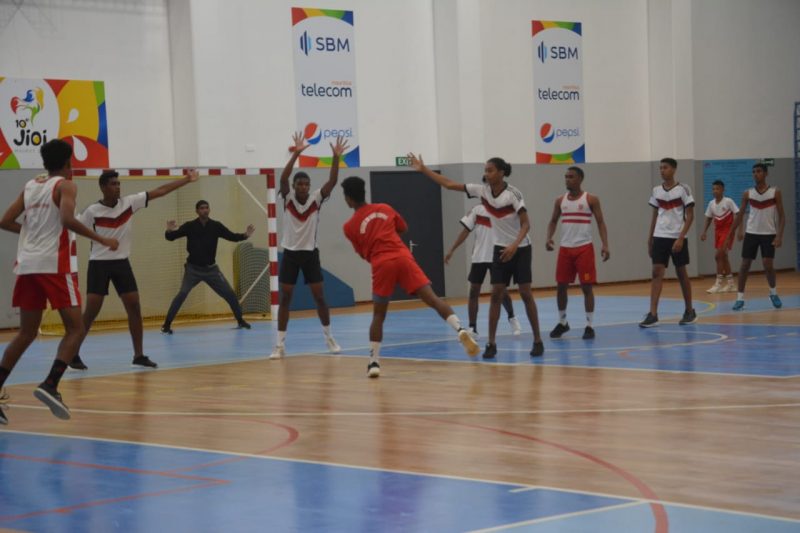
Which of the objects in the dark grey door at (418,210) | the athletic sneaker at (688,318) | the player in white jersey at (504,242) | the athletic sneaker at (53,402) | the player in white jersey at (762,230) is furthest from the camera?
the dark grey door at (418,210)

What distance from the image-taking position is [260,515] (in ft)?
19.4

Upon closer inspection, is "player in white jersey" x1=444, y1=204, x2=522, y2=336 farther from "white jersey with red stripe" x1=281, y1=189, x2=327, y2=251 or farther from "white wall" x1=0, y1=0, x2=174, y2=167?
"white wall" x1=0, y1=0, x2=174, y2=167

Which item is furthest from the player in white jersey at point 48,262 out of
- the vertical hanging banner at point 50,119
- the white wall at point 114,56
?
the white wall at point 114,56

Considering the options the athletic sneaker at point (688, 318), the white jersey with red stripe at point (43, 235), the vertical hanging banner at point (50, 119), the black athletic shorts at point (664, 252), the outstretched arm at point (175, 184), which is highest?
the vertical hanging banner at point (50, 119)

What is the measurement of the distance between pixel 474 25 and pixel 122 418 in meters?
16.7

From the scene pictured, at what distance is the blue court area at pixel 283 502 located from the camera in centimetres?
559

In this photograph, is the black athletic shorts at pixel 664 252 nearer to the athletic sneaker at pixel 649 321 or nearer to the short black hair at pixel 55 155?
the athletic sneaker at pixel 649 321

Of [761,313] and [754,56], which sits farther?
[754,56]

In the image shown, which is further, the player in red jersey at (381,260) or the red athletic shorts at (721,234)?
the red athletic shorts at (721,234)

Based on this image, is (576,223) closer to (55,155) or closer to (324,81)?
(55,155)

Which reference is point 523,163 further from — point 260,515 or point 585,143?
point 260,515

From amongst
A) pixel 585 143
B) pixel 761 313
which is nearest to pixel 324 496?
pixel 761 313

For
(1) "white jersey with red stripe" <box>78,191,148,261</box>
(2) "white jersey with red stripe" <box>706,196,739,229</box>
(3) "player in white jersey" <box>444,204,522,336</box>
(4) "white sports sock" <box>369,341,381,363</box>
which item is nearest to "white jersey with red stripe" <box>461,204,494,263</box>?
(3) "player in white jersey" <box>444,204,522,336</box>

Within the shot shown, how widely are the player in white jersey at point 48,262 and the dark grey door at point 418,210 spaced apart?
14.9 m
